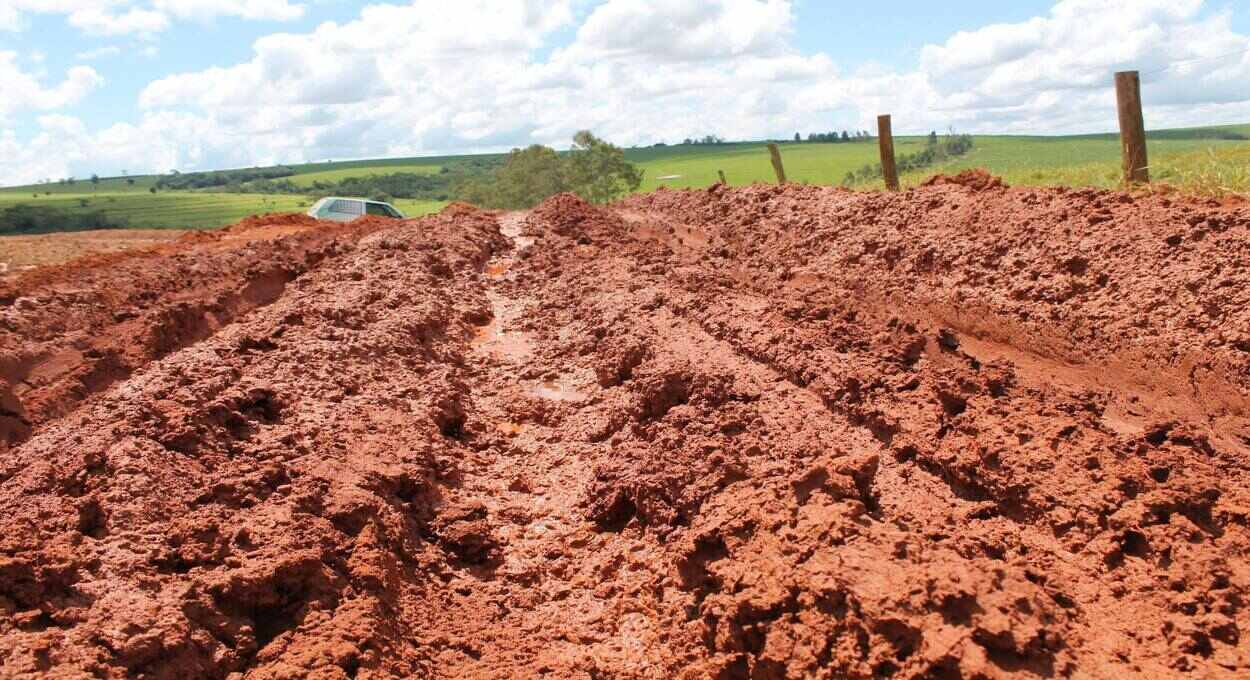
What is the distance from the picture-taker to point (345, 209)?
1967 centimetres

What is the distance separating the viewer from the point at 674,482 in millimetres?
5203

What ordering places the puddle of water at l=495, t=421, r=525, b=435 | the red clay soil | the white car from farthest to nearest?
the white car → the puddle of water at l=495, t=421, r=525, b=435 → the red clay soil

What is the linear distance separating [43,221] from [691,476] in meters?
28.6

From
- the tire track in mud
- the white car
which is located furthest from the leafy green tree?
the tire track in mud

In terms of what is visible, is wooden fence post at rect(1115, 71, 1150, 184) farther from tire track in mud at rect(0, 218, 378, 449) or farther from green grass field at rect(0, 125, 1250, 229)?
tire track in mud at rect(0, 218, 378, 449)

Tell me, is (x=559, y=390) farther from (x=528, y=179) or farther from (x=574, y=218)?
(x=528, y=179)

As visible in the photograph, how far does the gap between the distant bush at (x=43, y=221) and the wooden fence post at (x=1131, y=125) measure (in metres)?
26.0

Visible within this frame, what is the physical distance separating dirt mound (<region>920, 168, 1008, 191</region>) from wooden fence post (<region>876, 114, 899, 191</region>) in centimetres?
224

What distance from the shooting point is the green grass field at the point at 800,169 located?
10641mm

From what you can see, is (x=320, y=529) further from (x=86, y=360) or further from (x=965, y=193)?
(x=965, y=193)

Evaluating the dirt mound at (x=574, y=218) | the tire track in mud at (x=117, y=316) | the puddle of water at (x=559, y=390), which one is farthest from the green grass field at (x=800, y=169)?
the tire track in mud at (x=117, y=316)

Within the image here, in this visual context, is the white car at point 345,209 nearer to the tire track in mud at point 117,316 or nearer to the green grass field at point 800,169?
the tire track in mud at point 117,316

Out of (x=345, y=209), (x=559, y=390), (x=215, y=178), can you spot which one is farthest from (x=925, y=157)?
(x=215, y=178)

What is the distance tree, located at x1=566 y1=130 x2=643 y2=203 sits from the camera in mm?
48844
